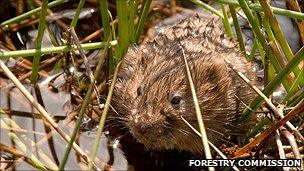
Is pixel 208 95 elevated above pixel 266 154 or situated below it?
above

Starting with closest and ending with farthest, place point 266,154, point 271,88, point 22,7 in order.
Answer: point 271,88
point 266,154
point 22,7

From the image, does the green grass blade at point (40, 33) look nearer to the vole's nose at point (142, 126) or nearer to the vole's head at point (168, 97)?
the vole's head at point (168, 97)

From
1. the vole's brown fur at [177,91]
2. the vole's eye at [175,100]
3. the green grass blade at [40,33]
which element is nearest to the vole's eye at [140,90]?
the vole's brown fur at [177,91]

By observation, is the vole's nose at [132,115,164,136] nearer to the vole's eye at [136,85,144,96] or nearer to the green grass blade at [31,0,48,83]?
the vole's eye at [136,85,144,96]

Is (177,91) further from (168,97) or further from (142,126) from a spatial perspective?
(142,126)

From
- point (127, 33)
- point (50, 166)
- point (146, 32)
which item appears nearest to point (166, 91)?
point (127, 33)

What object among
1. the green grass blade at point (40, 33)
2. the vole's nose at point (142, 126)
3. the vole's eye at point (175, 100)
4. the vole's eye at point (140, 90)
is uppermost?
the green grass blade at point (40, 33)

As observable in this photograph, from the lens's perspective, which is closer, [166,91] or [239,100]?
[166,91]

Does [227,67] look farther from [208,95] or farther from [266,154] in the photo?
[266,154]

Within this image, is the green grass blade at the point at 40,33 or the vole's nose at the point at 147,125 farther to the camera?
the green grass blade at the point at 40,33

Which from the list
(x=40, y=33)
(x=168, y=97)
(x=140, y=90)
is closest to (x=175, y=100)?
(x=168, y=97)
